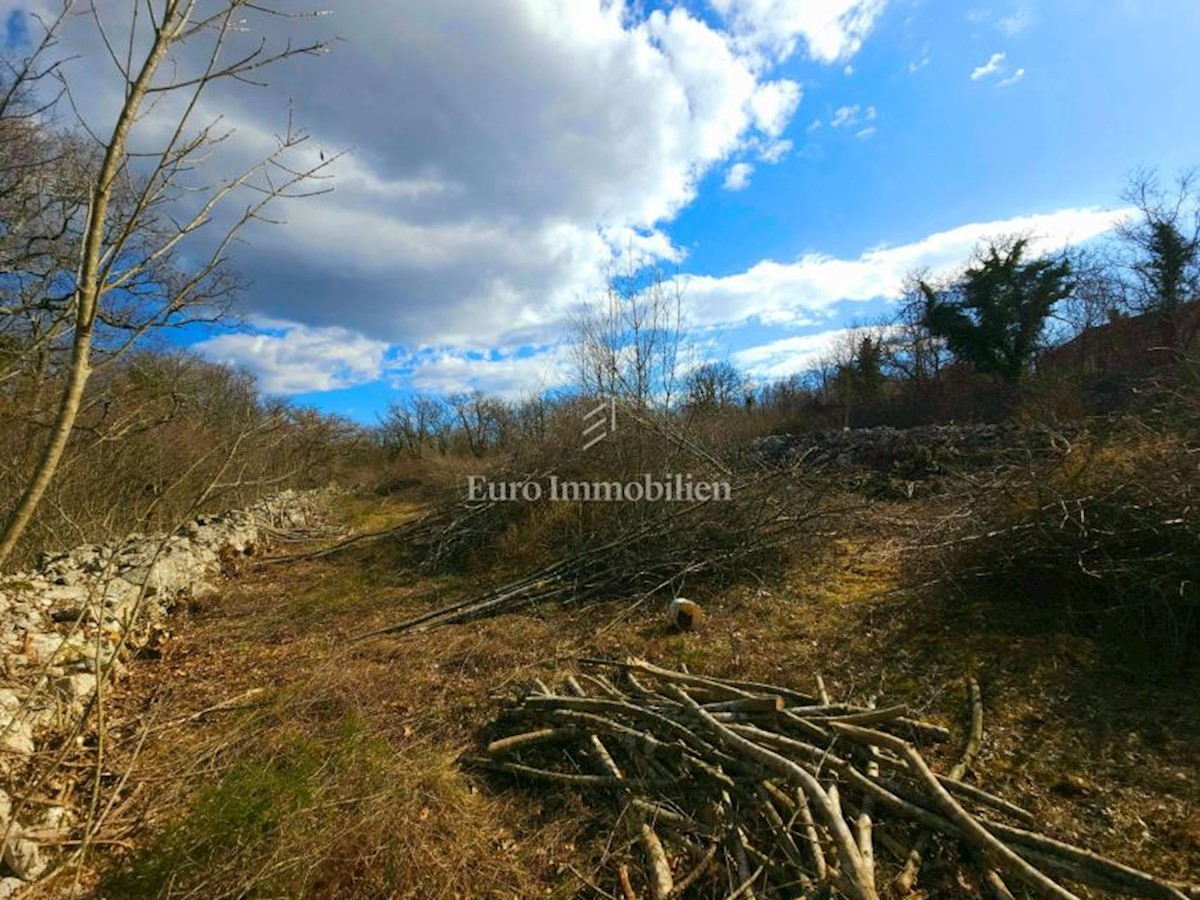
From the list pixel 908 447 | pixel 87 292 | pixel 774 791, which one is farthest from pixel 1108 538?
pixel 908 447

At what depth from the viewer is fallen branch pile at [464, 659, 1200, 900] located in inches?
85.6

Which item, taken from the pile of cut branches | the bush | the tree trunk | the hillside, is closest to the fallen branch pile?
the hillside

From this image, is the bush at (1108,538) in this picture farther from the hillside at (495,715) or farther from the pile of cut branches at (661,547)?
the pile of cut branches at (661,547)

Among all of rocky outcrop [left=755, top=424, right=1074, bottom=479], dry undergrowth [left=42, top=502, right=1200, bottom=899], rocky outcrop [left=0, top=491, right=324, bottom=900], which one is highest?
rocky outcrop [left=755, top=424, right=1074, bottom=479]

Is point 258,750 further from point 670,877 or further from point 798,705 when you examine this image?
point 798,705

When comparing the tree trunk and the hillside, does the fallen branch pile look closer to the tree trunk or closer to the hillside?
the hillside

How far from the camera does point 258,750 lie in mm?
3232

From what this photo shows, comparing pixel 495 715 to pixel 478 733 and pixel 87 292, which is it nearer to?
pixel 478 733

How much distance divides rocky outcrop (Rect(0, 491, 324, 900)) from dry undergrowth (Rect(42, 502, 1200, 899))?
293 mm

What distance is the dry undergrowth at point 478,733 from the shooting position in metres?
2.34

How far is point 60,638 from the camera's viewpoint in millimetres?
3996

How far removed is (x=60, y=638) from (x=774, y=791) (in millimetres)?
4743

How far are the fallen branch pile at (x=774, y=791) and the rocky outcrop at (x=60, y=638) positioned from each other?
185 cm

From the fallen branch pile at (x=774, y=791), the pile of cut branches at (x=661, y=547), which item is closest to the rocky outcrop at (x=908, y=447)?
the pile of cut branches at (x=661, y=547)
